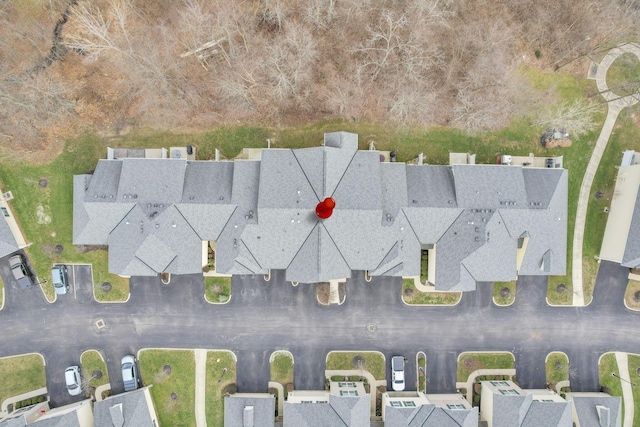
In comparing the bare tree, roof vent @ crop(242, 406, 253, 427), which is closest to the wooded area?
the bare tree

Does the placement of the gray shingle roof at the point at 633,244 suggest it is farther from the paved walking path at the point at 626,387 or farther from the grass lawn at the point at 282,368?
the grass lawn at the point at 282,368

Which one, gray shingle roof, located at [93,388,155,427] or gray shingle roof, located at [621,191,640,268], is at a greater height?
gray shingle roof, located at [621,191,640,268]

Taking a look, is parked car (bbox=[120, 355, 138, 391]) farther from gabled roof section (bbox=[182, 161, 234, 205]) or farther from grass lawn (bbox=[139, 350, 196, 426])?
gabled roof section (bbox=[182, 161, 234, 205])

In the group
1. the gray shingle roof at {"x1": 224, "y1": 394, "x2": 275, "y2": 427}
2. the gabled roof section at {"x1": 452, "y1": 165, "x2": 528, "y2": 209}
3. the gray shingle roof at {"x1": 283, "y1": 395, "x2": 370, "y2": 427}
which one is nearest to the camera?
the gabled roof section at {"x1": 452, "y1": 165, "x2": 528, "y2": 209}

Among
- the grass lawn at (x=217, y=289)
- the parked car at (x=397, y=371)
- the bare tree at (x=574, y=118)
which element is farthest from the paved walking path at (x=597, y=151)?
the grass lawn at (x=217, y=289)

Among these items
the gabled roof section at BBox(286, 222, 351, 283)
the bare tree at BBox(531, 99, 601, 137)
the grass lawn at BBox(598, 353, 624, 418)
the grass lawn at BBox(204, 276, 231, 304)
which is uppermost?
the bare tree at BBox(531, 99, 601, 137)

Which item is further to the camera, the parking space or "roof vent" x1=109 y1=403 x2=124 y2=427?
the parking space

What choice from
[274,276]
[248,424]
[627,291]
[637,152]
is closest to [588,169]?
[637,152]

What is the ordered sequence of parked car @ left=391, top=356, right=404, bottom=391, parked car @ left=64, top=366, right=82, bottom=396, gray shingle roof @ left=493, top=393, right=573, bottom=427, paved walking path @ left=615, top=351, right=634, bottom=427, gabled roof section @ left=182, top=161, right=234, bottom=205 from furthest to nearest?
paved walking path @ left=615, top=351, right=634, bottom=427 → parked car @ left=391, top=356, right=404, bottom=391 → parked car @ left=64, top=366, right=82, bottom=396 → gray shingle roof @ left=493, top=393, right=573, bottom=427 → gabled roof section @ left=182, top=161, right=234, bottom=205

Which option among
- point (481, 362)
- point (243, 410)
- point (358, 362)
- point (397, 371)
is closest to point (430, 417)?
point (397, 371)
